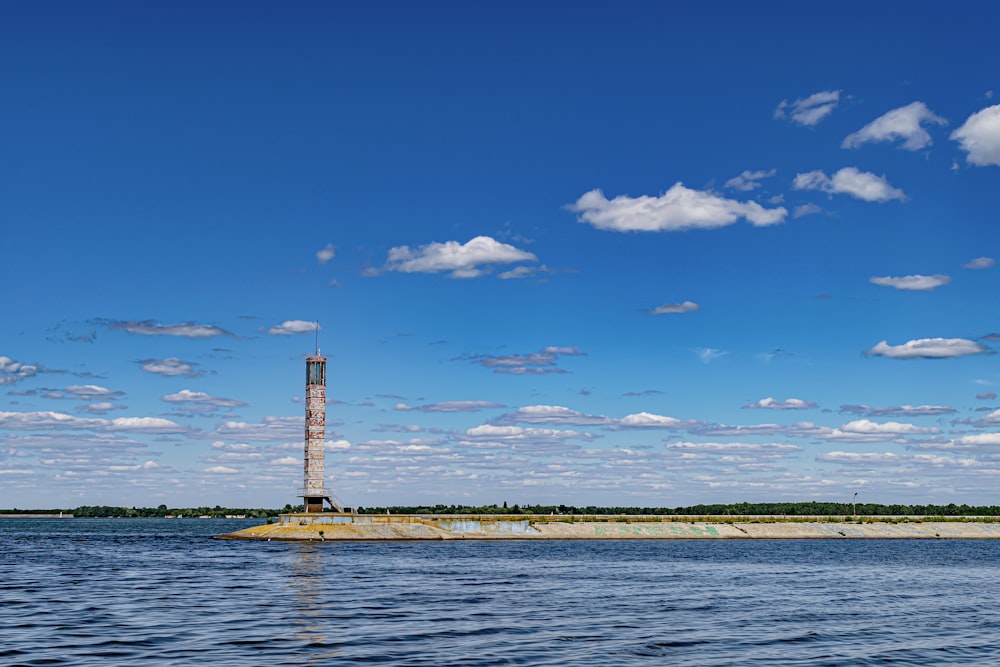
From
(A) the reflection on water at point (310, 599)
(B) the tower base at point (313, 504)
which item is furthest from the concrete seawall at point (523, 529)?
(A) the reflection on water at point (310, 599)

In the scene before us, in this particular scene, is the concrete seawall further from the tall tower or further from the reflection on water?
the reflection on water

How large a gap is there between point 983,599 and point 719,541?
108m

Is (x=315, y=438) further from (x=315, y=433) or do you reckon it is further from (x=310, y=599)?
(x=310, y=599)

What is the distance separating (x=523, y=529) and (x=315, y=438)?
3976 cm

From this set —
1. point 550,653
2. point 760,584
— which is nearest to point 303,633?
point 550,653

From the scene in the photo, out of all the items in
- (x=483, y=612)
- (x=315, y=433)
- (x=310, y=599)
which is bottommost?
(x=483, y=612)


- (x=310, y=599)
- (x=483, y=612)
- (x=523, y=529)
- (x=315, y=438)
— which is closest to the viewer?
(x=483, y=612)

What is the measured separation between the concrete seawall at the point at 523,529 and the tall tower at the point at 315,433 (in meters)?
2.78

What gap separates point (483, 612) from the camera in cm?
5266

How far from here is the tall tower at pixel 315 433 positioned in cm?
14225

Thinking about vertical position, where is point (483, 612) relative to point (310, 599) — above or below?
below

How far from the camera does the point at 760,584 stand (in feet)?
248

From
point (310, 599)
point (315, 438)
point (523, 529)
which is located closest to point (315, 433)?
point (315, 438)

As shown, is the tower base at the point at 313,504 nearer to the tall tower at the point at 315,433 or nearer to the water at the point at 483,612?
the tall tower at the point at 315,433
